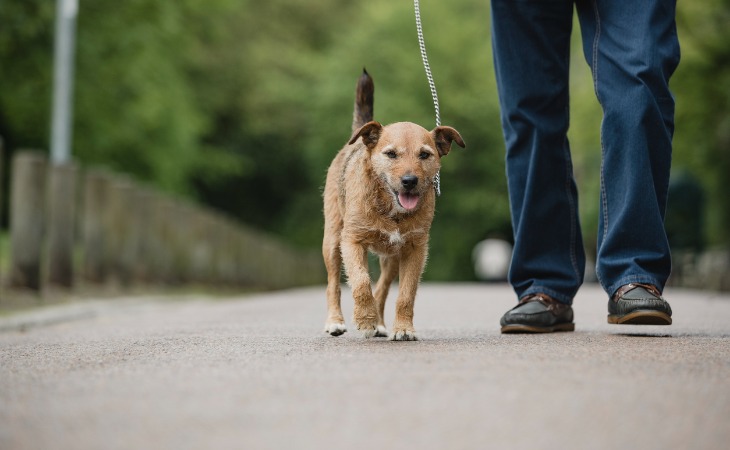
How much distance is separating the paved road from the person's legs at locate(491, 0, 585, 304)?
0.69 m

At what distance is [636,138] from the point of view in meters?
5.91

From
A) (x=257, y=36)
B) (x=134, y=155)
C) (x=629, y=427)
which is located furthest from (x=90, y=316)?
(x=257, y=36)

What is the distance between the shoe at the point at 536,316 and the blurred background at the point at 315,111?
891 inches

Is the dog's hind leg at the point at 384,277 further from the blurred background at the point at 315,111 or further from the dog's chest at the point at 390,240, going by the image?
the blurred background at the point at 315,111

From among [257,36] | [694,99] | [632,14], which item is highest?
[257,36]

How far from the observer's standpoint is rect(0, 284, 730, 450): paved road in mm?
3182

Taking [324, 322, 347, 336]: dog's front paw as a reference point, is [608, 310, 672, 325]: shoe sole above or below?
above

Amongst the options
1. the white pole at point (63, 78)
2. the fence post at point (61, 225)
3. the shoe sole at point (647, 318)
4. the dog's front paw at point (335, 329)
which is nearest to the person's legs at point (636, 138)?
the shoe sole at point (647, 318)

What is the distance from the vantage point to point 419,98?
4656 centimetres

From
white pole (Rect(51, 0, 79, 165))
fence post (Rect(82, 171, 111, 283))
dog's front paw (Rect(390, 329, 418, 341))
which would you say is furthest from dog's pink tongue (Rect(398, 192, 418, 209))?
white pole (Rect(51, 0, 79, 165))

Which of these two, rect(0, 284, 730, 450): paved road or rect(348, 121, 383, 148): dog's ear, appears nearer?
rect(0, 284, 730, 450): paved road

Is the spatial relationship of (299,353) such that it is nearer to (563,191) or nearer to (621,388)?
(621,388)

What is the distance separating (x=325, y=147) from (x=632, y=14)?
4039cm

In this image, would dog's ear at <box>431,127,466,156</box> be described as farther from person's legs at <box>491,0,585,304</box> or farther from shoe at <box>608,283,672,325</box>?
shoe at <box>608,283,672,325</box>
